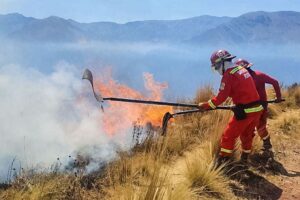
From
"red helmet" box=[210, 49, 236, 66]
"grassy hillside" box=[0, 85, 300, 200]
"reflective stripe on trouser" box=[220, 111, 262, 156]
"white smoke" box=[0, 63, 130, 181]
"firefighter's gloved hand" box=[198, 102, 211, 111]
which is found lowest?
"white smoke" box=[0, 63, 130, 181]

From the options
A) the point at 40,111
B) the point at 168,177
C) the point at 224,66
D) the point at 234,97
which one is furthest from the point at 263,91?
the point at 40,111

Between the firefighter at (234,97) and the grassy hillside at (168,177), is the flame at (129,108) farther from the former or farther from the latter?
the firefighter at (234,97)

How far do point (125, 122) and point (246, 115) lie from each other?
319 inches

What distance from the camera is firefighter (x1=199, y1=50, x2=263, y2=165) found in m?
7.30

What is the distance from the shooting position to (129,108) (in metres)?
14.7

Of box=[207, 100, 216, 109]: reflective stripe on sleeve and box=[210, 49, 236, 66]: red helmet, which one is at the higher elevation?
box=[210, 49, 236, 66]: red helmet

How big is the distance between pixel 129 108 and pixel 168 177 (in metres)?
8.17

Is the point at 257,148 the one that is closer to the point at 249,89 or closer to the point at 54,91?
the point at 249,89

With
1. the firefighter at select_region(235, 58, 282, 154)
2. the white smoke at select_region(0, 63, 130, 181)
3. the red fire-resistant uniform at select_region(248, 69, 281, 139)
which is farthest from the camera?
the white smoke at select_region(0, 63, 130, 181)

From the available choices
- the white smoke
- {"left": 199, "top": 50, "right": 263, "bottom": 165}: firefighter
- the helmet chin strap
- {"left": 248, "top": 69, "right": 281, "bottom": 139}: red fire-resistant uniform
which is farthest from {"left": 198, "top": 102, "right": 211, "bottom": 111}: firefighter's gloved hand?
the white smoke

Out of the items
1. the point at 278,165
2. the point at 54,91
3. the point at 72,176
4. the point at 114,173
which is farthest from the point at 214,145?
the point at 54,91

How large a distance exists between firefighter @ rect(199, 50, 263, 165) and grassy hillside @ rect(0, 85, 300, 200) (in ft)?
1.20

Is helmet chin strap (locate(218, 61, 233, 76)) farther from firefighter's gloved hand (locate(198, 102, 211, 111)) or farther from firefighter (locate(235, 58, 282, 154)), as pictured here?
firefighter (locate(235, 58, 282, 154))

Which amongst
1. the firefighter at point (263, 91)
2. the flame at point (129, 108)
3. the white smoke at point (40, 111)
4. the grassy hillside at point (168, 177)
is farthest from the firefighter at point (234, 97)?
the white smoke at point (40, 111)
